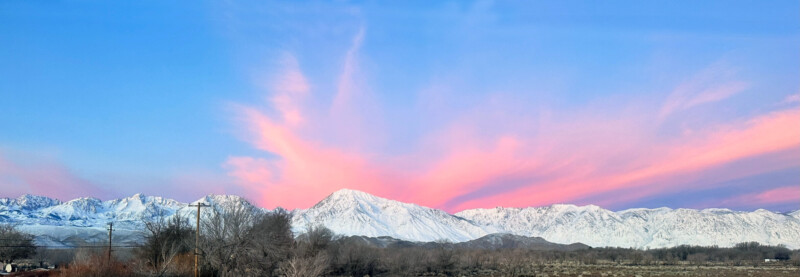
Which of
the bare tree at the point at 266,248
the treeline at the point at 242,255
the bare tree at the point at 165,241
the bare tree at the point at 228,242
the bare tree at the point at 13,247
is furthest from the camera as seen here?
the bare tree at the point at 13,247

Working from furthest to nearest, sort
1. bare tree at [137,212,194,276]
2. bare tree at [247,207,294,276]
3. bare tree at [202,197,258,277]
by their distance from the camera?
bare tree at [247,207,294,276] < bare tree at [137,212,194,276] < bare tree at [202,197,258,277]

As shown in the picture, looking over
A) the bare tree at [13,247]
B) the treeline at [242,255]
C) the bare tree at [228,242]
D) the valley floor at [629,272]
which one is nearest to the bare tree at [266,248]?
the treeline at [242,255]

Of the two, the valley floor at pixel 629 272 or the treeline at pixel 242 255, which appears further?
the valley floor at pixel 629 272

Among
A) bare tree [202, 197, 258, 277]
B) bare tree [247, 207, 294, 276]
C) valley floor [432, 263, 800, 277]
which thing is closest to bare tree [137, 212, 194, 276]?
bare tree [202, 197, 258, 277]

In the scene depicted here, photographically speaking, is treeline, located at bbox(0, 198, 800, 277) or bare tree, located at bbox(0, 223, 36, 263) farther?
bare tree, located at bbox(0, 223, 36, 263)

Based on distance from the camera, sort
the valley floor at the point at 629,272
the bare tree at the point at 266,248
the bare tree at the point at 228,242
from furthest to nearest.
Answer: the valley floor at the point at 629,272 → the bare tree at the point at 266,248 → the bare tree at the point at 228,242

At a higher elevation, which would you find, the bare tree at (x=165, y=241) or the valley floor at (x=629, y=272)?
the bare tree at (x=165, y=241)

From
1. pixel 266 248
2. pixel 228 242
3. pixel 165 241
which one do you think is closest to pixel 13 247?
pixel 165 241

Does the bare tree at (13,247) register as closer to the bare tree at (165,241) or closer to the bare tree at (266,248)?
the bare tree at (165,241)

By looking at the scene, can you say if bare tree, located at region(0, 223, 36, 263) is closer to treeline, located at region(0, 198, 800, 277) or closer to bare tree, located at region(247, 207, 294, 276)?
treeline, located at region(0, 198, 800, 277)

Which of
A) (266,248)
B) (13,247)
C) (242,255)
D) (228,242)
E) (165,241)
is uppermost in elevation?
(165,241)

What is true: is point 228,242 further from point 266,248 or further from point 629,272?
point 629,272

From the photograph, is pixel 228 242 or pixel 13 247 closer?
pixel 228 242

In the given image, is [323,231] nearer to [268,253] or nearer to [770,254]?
[268,253]
